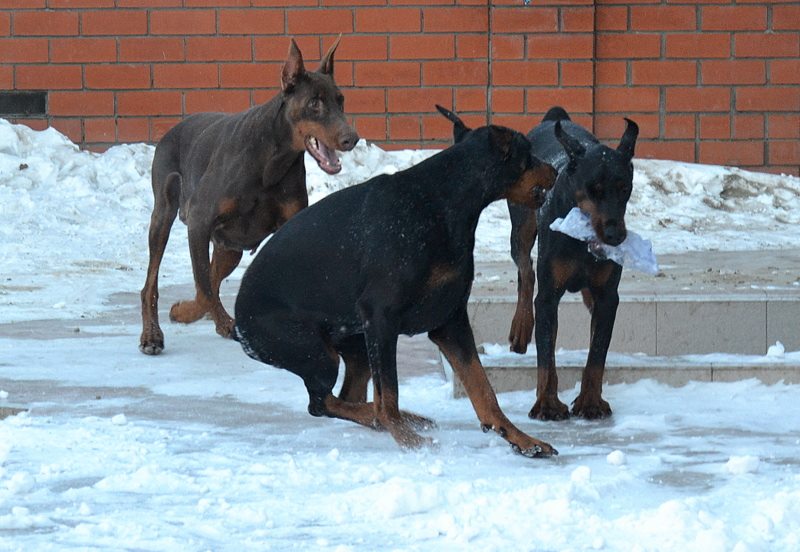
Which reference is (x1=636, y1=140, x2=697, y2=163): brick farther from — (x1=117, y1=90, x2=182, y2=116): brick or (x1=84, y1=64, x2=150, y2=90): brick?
(x1=84, y1=64, x2=150, y2=90): brick

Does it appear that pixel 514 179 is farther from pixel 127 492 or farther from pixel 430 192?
pixel 127 492

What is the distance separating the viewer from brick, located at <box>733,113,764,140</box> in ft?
48.3

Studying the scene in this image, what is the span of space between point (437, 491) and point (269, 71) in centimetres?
1030

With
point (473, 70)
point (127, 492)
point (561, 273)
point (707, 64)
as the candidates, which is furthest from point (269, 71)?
point (127, 492)

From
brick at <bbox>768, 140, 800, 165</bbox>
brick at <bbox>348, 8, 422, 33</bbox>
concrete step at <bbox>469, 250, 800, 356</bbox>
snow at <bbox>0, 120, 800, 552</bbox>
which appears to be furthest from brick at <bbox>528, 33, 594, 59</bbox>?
snow at <bbox>0, 120, 800, 552</bbox>

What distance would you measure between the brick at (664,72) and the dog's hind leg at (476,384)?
9524 millimetres

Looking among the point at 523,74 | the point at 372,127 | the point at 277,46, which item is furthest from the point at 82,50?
the point at 523,74

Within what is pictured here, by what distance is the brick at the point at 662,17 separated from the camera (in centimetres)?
1453

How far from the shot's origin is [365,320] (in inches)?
215

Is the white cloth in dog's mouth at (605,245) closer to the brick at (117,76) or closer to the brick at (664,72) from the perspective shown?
the brick at (664,72)

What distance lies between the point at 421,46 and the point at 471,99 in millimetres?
753

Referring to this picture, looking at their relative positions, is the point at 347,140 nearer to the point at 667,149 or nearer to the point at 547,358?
the point at 547,358

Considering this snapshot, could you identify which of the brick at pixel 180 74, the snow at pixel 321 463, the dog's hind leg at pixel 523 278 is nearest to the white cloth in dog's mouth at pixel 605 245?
the snow at pixel 321 463

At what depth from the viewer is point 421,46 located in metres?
14.4
